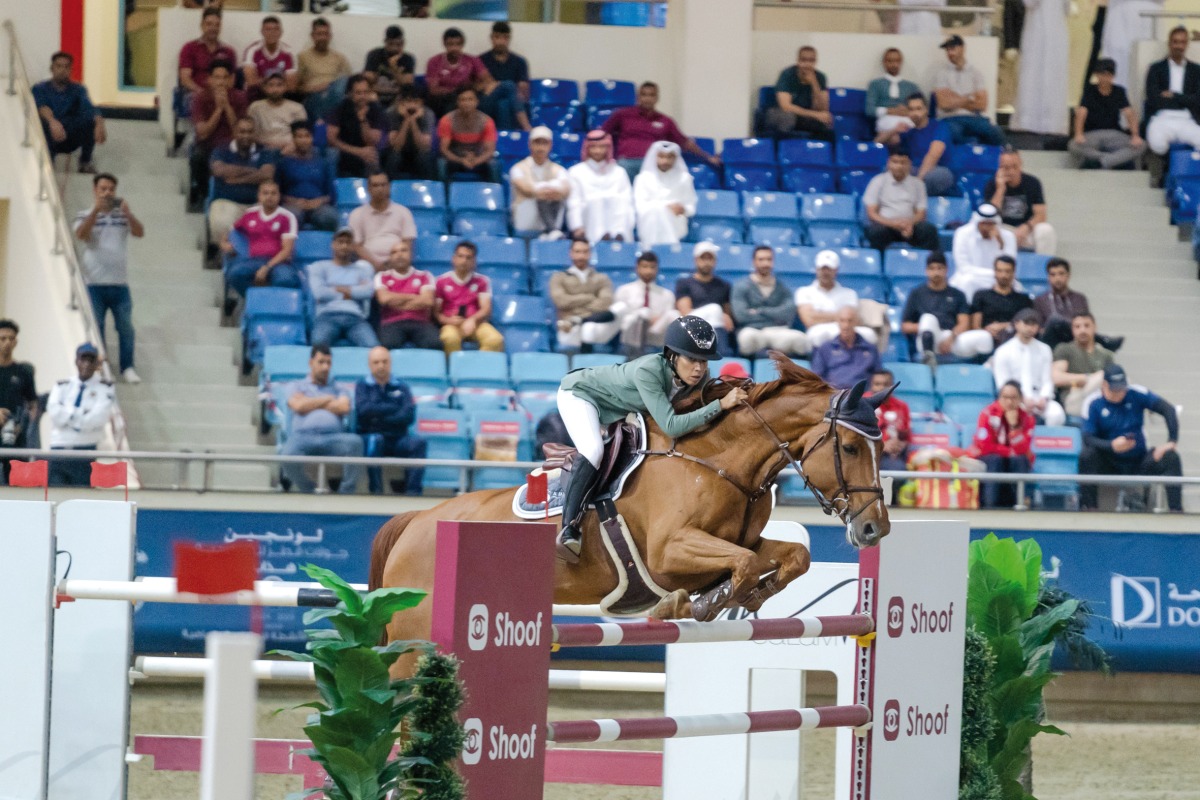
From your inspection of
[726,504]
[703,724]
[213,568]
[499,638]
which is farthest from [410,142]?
[213,568]

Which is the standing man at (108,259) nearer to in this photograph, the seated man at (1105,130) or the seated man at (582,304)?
the seated man at (582,304)

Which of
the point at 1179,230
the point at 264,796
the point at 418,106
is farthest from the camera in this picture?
the point at 1179,230

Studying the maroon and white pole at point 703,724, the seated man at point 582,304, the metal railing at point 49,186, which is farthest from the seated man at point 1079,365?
the maroon and white pole at point 703,724

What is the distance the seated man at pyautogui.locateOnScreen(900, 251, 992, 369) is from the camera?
1097 centimetres

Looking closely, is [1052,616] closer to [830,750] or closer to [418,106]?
Result: [830,750]

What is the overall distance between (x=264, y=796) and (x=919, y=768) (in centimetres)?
309

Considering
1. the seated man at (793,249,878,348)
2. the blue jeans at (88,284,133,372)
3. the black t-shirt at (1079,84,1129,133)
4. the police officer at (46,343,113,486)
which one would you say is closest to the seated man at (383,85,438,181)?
the blue jeans at (88,284,133,372)

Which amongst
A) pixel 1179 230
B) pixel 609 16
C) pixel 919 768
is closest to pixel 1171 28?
pixel 1179 230

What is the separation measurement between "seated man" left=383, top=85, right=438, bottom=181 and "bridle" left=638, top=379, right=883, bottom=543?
22.6 feet

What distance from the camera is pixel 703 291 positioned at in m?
10.8

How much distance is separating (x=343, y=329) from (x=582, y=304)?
1540 mm

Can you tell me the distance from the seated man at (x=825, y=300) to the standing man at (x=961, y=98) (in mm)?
2965

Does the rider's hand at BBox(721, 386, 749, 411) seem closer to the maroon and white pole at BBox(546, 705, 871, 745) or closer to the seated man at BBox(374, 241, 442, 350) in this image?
the maroon and white pole at BBox(546, 705, 871, 745)

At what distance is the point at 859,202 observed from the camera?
504 inches
